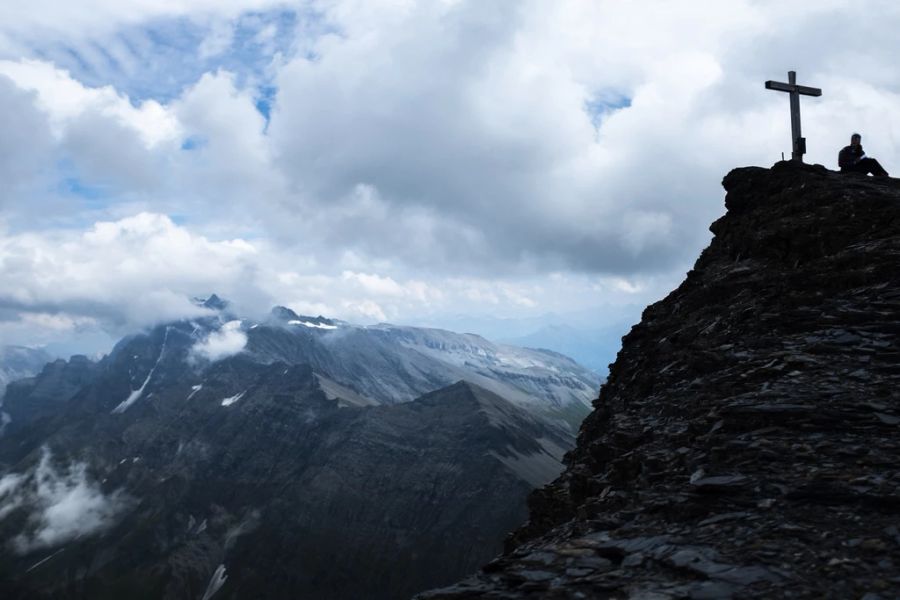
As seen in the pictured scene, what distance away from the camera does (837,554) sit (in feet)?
40.5

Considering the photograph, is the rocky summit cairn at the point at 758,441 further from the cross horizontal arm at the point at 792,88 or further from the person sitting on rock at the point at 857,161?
the cross horizontal arm at the point at 792,88

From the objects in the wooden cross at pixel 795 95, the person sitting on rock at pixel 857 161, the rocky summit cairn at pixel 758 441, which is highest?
the wooden cross at pixel 795 95

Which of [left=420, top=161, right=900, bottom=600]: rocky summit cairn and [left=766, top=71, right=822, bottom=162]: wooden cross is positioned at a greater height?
[left=766, top=71, right=822, bottom=162]: wooden cross

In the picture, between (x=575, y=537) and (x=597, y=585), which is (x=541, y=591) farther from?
(x=575, y=537)

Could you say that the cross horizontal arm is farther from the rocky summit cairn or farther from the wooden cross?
the rocky summit cairn

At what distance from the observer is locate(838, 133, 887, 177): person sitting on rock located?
126 ft

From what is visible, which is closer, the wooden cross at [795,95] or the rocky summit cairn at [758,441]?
the rocky summit cairn at [758,441]

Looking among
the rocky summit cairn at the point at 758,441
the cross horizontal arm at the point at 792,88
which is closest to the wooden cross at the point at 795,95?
the cross horizontal arm at the point at 792,88

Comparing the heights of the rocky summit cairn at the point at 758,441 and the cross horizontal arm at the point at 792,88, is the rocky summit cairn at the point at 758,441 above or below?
below

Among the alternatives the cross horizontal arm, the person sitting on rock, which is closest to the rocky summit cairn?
the person sitting on rock

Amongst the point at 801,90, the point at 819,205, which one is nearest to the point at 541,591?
the point at 819,205

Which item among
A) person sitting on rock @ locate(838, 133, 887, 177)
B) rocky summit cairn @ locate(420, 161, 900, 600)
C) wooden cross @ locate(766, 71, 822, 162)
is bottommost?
rocky summit cairn @ locate(420, 161, 900, 600)

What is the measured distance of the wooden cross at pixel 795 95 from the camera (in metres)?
40.9

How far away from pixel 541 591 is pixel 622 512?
4.48 meters
